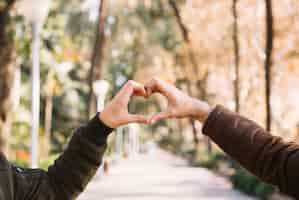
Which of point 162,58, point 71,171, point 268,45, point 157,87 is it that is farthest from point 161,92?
point 162,58

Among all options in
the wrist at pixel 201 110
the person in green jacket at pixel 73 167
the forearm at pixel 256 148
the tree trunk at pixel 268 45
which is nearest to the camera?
the forearm at pixel 256 148

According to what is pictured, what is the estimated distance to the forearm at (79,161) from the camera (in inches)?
58.6

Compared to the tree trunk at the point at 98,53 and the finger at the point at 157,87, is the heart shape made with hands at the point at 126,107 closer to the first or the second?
the finger at the point at 157,87

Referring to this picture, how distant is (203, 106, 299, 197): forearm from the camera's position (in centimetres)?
116

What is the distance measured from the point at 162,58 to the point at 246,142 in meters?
40.9

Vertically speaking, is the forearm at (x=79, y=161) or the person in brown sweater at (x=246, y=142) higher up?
the person in brown sweater at (x=246, y=142)

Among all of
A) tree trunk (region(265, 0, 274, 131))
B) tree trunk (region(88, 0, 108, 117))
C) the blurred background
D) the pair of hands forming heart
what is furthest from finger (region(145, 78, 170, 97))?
tree trunk (region(88, 0, 108, 117))

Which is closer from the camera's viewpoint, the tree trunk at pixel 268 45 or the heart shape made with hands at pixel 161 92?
the heart shape made with hands at pixel 161 92

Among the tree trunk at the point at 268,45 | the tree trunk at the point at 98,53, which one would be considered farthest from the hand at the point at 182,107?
the tree trunk at the point at 98,53

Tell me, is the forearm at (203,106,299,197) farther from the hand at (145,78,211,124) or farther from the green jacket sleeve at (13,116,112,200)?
the green jacket sleeve at (13,116,112,200)

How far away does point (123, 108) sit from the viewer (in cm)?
139

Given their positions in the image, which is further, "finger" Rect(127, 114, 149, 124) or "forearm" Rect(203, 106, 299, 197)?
"finger" Rect(127, 114, 149, 124)

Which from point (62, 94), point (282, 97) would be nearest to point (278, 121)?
point (282, 97)

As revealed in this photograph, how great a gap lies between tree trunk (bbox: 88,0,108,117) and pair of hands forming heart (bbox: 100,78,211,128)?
25.4m
